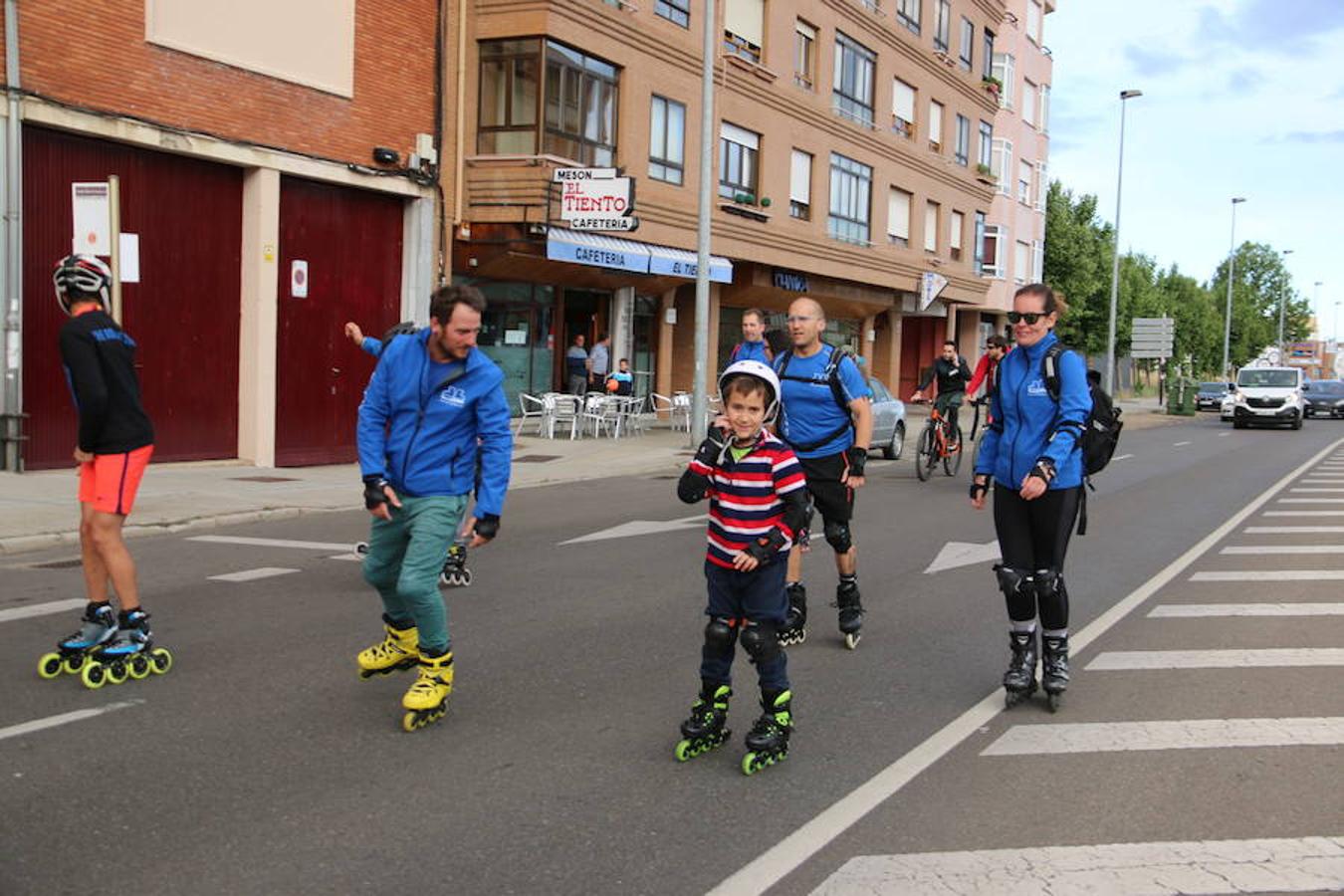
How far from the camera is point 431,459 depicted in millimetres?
4969

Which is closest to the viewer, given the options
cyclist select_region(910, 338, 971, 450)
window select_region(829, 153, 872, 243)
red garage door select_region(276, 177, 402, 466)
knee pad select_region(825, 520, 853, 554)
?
knee pad select_region(825, 520, 853, 554)

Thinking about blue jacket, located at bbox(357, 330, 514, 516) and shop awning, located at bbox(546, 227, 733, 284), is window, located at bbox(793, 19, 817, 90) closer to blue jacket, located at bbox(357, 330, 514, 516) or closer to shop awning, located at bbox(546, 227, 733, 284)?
shop awning, located at bbox(546, 227, 733, 284)

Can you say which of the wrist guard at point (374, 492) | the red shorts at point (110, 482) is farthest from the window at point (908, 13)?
the wrist guard at point (374, 492)

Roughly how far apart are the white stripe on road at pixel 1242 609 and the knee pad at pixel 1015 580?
257 centimetres

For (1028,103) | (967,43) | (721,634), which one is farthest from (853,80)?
(721,634)

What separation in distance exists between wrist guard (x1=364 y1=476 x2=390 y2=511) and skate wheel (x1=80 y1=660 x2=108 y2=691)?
63.0 inches

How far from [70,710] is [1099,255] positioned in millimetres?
53762

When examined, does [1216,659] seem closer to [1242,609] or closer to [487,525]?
[1242,609]

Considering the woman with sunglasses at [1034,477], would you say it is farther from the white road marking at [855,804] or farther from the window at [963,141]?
the window at [963,141]

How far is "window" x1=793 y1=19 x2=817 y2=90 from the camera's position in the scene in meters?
26.9

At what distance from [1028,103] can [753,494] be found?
45.5m

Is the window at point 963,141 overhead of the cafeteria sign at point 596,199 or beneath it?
overhead

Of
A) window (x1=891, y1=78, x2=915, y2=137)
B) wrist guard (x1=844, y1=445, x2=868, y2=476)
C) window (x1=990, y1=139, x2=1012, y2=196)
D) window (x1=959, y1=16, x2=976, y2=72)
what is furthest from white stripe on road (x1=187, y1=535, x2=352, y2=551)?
window (x1=990, y1=139, x2=1012, y2=196)

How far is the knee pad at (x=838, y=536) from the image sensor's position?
658 cm
